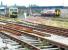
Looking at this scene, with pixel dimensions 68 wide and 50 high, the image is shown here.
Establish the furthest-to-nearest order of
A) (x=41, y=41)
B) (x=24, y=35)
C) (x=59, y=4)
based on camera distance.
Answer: (x=59, y=4)
(x=24, y=35)
(x=41, y=41)

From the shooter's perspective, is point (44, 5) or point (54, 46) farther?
point (44, 5)

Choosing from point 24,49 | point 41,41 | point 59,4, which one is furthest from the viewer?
point 59,4

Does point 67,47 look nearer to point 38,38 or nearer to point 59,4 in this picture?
point 38,38

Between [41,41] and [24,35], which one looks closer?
[41,41]

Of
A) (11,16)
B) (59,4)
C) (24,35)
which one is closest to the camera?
(24,35)

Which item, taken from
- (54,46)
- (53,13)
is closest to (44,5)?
(53,13)

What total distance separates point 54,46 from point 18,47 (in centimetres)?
154

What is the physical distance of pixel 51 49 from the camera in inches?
402

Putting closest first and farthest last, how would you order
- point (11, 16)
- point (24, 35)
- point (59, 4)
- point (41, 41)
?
1. point (41, 41)
2. point (24, 35)
3. point (11, 16)
4. point (59, 4)

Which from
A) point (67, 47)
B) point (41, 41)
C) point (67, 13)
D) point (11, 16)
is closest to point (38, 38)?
point (41, 41)

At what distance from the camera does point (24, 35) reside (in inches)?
589
